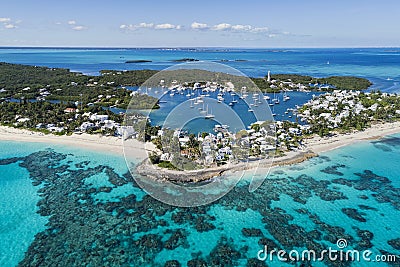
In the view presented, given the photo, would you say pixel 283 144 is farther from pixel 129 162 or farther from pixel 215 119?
pixel 129 162

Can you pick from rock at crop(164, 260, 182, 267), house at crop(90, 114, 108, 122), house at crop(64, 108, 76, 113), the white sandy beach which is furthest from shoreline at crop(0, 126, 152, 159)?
the white sandy beach

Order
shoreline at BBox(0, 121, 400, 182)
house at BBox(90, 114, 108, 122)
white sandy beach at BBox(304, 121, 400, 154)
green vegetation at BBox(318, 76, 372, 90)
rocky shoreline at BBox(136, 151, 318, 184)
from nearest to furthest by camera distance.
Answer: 1. rocky shoreline at BBox(136, 151, 318, 184)
2. shoreline at BBox(0, 121, 400, 182)
3. white sandy beach at BBox(304, 121, 400, 154)
4. house at BBox(90, 114, 108, 122)
5. green vegetation at BBox(318, 76, 372, 90)

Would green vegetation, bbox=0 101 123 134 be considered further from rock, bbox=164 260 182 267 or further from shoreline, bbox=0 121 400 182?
rock, bbox=164 260 182 267

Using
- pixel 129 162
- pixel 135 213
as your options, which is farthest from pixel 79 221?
A: pixel 129 162

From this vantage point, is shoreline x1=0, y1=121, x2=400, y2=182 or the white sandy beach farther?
the white sandy beach

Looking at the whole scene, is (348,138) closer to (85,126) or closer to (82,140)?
(82,140)

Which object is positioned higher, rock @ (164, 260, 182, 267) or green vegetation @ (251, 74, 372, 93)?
green vegetation @ (251, 74, 372, 93)

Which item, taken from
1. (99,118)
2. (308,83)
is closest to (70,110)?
(99,118)
